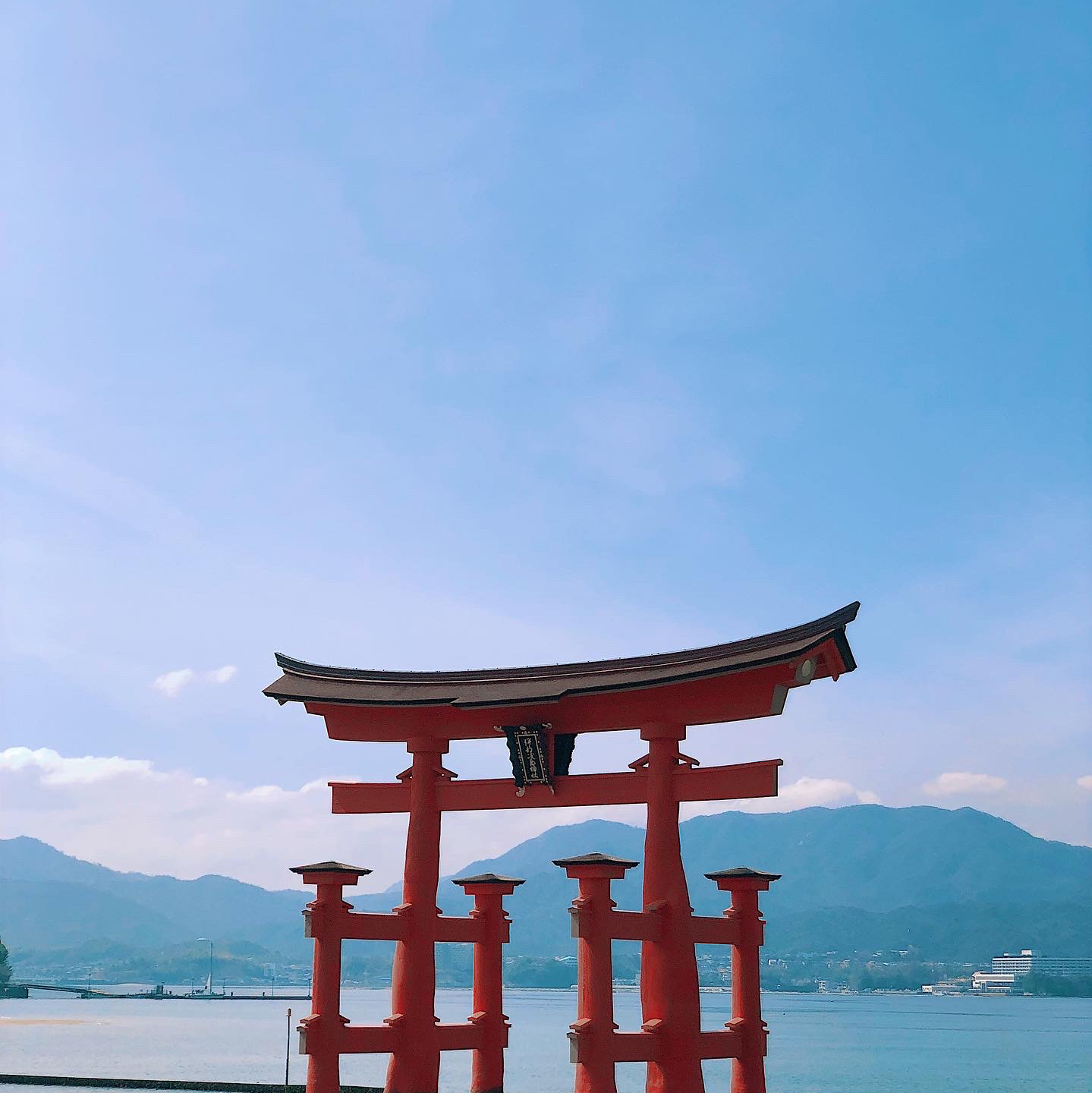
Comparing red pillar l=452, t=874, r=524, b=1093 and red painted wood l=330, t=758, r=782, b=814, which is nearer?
red painted wood l=330, t=758, r=782, b=814

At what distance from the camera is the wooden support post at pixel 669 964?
11578mm

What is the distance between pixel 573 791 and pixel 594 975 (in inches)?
94.6

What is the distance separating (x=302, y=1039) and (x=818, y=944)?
189 metres

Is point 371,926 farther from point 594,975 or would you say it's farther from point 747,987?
point 747,987

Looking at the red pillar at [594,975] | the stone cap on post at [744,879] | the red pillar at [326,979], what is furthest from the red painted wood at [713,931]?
the red pillar at [326,979]

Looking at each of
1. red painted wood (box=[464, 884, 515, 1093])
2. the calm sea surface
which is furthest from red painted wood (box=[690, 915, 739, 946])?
the calm sea surface

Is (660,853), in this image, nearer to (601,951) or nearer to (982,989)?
(601,951)

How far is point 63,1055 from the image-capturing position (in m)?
55.2

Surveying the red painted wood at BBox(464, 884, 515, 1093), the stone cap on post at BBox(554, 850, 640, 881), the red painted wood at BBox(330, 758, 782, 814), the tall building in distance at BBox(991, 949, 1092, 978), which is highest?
the red painted wood at BBox(330, 758, 782, 814)

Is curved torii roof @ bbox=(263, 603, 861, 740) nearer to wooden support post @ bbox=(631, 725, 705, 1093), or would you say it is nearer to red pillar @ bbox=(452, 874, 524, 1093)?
wooden support post @ bbox=(631, 725, 705, 1093)

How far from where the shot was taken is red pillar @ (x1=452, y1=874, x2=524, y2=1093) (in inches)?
527

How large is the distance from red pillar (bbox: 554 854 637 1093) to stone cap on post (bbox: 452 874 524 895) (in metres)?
2.32

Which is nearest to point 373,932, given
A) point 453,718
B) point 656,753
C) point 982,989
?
point 453,718

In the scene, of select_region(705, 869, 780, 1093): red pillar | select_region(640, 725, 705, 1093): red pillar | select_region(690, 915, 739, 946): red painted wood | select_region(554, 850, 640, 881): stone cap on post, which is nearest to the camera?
select_region(554, 850, 640, 881): stone cap on post
